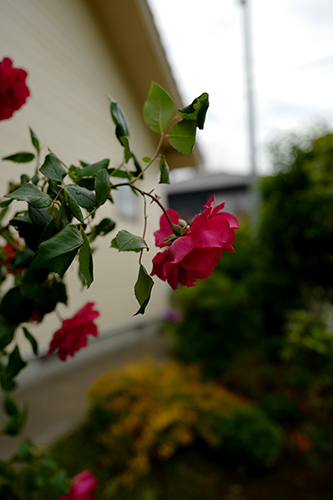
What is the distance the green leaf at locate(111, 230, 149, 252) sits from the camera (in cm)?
34

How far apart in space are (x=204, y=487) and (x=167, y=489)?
0.21 meters

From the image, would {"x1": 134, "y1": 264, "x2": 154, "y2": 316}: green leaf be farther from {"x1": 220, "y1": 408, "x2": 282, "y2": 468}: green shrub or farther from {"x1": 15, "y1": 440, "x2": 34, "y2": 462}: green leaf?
{"x1": 220, "y1": 408, "x2": 282, "y2": 468}: green shrub

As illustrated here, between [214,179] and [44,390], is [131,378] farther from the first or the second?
[214,179]

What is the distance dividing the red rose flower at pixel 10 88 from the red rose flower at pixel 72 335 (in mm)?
423

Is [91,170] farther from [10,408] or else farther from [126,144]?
[10,408]

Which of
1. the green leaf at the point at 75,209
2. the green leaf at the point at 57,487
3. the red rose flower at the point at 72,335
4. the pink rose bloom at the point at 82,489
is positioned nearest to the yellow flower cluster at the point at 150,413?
the pink rose bloom at the point at 82,489

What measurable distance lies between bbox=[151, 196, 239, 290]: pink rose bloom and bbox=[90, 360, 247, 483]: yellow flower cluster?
179cm

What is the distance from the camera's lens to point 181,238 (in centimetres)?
38

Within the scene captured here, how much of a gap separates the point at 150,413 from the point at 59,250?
80.4 inches

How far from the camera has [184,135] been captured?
1.44ft

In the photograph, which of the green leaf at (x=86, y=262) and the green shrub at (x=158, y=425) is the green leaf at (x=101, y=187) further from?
the green shrub at (x=158, y=425)

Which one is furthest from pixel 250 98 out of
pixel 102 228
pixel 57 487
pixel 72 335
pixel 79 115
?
pixel 57 487

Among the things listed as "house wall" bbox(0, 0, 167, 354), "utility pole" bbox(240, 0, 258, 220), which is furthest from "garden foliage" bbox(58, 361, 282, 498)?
"utility pole" bbox(240, 0, 258, 220)

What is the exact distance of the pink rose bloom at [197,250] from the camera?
1.20 feet
